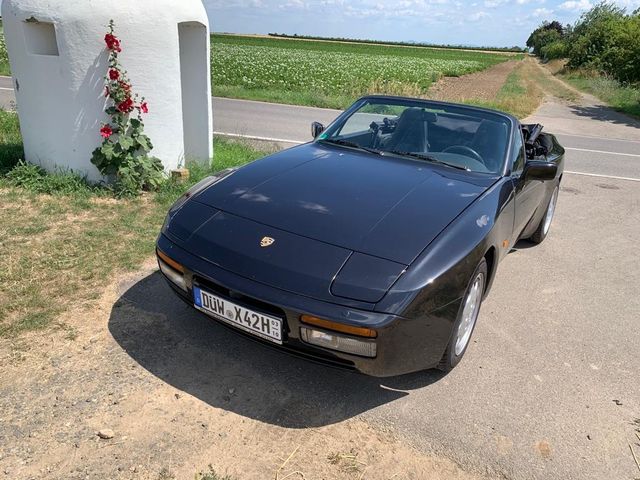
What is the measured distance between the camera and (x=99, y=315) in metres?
3.23

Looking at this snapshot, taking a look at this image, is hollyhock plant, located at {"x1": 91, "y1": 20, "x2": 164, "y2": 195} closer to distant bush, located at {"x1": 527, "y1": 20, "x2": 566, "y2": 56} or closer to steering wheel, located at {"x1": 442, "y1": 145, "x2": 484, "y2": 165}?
steering wheel, located at {"x1": 442, "y1": 145, "x2": 484, "y2": 165}

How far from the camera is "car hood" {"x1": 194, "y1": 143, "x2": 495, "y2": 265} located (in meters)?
2.59

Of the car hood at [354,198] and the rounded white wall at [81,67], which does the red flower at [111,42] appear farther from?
the car hood at [354,198]

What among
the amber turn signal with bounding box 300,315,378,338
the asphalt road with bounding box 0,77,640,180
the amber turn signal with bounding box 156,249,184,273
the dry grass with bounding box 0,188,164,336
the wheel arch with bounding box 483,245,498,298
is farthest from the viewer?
the asphalt road with bounding box 0,77,640,180

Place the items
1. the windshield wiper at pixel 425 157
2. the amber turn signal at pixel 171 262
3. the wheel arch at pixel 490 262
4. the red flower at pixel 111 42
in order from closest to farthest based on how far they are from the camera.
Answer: the amber turn signal at pixel 171 262 → the wheel arch at pixel 490 262 → the windshield wiper at pixel 425 157 → the red flower at pixel 111 42

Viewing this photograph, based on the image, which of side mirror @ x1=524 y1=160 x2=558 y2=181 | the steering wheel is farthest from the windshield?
side mirror @ x1=524 y1=160 x2=558 y2=181

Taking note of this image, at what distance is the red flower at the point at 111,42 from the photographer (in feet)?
16.3

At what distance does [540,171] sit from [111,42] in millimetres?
4212

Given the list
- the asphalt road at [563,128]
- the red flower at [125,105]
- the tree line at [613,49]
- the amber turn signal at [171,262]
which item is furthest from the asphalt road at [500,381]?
the tree line at [613,49]

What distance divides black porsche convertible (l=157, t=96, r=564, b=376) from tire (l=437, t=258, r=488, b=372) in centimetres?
1

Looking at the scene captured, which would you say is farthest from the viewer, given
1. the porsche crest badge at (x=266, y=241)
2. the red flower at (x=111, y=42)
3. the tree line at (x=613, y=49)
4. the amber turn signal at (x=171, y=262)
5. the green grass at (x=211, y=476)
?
the tree line at (x=613, y=49)

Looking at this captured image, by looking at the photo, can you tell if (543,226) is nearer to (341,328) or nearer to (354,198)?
(354,198)

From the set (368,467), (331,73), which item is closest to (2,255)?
(368,467)

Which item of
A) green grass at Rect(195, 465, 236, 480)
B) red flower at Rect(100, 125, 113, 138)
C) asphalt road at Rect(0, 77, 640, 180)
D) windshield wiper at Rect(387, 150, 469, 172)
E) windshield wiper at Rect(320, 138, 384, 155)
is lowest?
asphalt road at Rect(0, 77, 640, 180)
